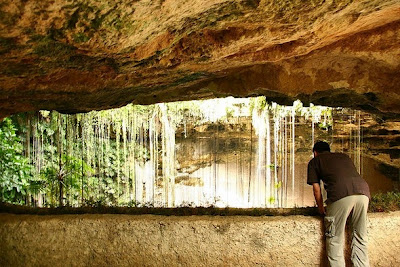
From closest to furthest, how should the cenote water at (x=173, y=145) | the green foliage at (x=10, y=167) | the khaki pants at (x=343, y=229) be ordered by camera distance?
the khaki pants at (x=343, y=229) < the green foliage at (x=10, y=167) < the cenote water at (x=173, y=145)

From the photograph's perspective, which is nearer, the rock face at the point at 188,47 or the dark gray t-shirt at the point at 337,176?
the rock face at the point at 188,47

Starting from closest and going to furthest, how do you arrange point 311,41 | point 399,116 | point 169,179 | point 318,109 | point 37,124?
point 311,41
point 399,116
point 37,124
point 318,109
point 169,179

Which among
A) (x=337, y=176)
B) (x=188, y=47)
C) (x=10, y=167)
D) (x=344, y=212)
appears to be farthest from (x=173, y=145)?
(x=188, y=47)

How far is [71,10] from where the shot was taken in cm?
152

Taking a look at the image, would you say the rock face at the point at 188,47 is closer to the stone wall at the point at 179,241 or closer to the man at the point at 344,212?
the man at the point at 344,212

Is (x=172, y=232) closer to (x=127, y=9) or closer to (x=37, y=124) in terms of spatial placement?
(x=127, y=9)

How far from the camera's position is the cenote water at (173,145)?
6465mm

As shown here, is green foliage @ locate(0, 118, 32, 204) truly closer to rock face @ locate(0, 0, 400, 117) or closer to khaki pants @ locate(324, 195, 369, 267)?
rock face @ locate(0, 0, 400, 117)

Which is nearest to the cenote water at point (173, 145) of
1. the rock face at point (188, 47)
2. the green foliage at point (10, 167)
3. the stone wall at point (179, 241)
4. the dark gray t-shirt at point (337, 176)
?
the green foliage at point (10, 167)

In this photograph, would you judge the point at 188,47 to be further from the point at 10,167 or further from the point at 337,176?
the point at 10,167

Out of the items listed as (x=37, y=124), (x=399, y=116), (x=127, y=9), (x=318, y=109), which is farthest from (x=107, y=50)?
(x=318, y=109)

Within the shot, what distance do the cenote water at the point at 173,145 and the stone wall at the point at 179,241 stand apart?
307cm

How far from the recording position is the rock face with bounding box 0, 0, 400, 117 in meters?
1.64

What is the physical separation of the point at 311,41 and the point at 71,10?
187 cm
